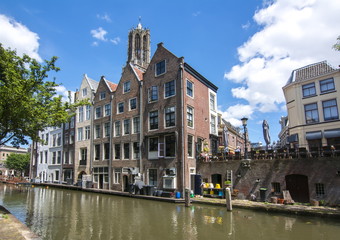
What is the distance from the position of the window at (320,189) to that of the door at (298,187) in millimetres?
769

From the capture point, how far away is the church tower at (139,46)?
85800 millimetres

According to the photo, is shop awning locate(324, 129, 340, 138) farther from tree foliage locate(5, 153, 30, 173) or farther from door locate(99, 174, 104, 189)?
tree foliage locate(5, 153, 30, 173)

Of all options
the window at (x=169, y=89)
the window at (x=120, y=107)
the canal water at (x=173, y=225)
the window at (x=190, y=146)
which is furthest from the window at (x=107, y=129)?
the canal water at (x=173, y=225)

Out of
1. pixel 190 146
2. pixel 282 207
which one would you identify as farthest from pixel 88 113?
pixel 282 207

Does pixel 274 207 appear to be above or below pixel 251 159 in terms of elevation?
below

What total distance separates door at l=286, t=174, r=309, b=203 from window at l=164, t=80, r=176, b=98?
14.0m

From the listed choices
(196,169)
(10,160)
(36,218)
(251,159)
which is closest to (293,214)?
(251,159)

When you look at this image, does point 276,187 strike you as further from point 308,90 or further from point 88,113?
point 88,113

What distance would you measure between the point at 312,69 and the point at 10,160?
8396 cm

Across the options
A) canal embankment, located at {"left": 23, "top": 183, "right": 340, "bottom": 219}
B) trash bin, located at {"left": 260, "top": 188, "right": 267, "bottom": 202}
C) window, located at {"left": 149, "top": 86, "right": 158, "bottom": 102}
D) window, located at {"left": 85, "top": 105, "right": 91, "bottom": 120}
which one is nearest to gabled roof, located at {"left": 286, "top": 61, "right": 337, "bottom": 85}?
trash bin, located at {"left": 260, "top": 188, "right": 267, "bottom": 202}

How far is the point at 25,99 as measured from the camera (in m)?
12.4

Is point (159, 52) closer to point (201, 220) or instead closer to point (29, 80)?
point (29, 80)

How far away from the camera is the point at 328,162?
17844mm

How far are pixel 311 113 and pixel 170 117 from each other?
15.4 m
